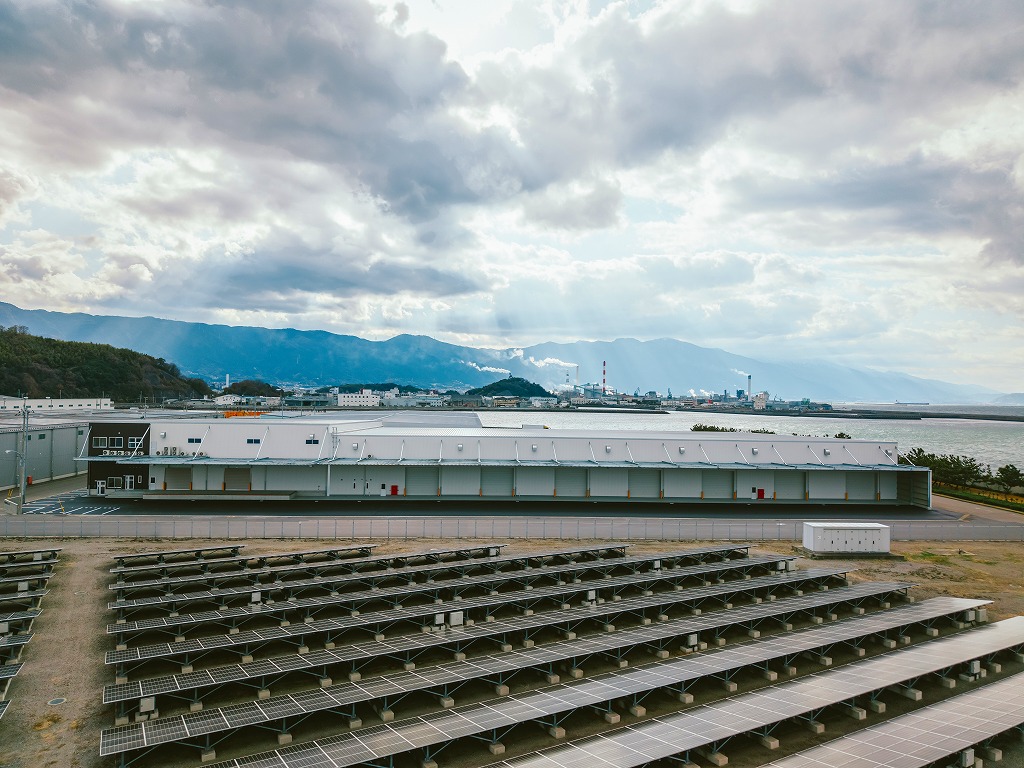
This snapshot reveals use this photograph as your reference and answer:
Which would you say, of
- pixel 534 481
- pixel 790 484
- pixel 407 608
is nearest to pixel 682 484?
pixel 790 484

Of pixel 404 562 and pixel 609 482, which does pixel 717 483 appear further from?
pixel 404 562

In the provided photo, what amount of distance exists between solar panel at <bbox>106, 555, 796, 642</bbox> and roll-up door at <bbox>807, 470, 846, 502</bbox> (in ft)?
80.4

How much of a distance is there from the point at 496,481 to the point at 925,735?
34179 mm

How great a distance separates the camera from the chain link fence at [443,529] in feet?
108

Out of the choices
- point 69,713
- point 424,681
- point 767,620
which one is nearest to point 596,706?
point 424,681

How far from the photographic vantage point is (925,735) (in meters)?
13.6

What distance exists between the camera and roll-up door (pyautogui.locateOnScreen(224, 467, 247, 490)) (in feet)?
150

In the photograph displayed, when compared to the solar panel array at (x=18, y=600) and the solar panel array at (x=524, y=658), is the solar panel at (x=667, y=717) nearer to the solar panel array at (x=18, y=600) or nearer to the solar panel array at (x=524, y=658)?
the solar panel array at (x=524, y=658)

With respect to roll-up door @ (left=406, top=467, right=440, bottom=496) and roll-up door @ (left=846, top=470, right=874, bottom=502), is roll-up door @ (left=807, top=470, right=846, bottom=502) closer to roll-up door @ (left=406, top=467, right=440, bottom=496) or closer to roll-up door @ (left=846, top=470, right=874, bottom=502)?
roll-up door @ (left=846, top=470, right=874, bottom=502)

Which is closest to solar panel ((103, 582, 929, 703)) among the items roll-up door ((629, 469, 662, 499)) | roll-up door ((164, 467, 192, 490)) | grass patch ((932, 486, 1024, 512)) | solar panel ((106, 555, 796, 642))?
solar panel ((106, 555, 796, 642))

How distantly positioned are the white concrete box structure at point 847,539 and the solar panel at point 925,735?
53.1 feet

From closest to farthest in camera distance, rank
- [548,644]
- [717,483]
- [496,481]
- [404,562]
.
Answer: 1. [548,644]
2. [404,562]
3. [496,481]
4. [717,483]

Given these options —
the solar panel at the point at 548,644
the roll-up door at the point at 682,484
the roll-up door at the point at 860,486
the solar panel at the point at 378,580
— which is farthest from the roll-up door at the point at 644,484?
the solar panel at the point at 548,644

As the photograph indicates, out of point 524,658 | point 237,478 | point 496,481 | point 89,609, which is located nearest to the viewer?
point 524,658
